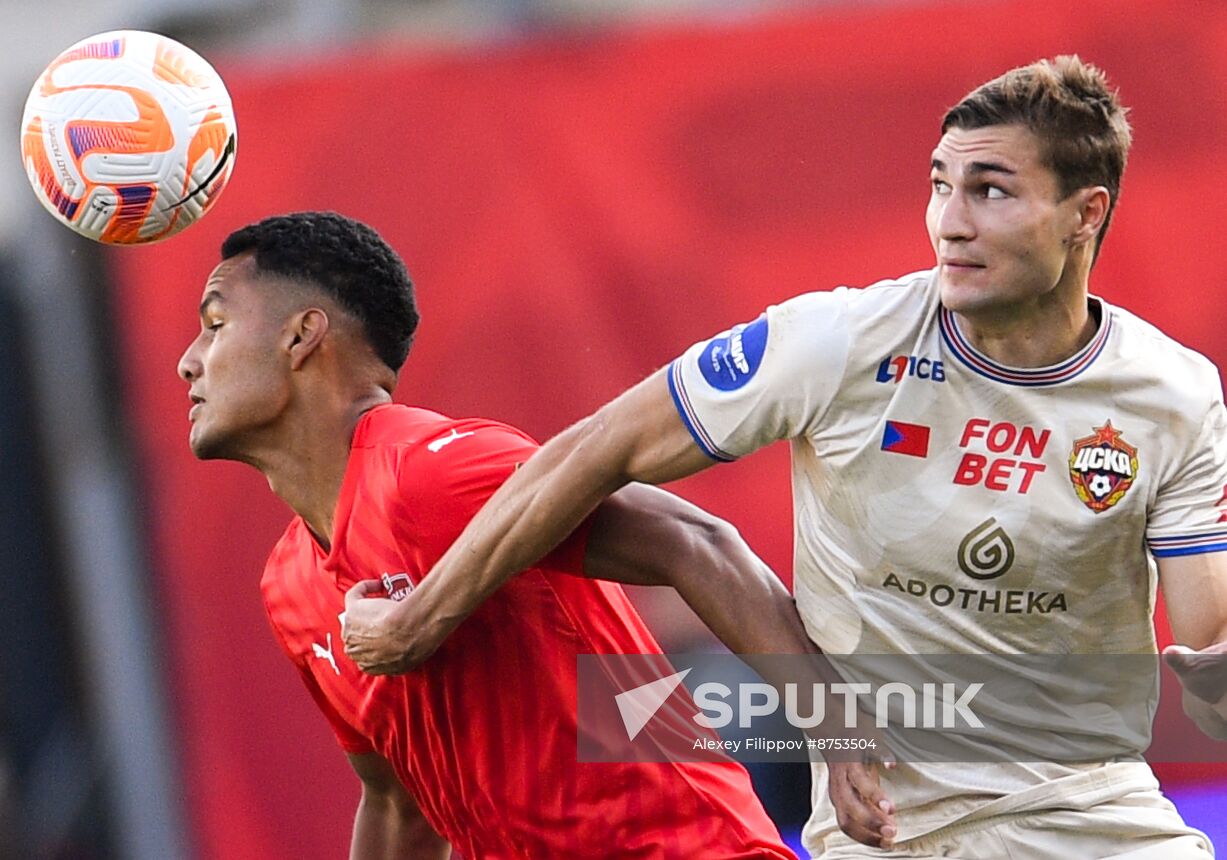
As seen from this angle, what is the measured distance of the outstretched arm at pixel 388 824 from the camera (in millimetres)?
4523

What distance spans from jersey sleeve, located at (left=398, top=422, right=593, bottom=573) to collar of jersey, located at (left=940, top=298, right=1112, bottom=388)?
2.90 ft

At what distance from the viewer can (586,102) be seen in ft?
22.1

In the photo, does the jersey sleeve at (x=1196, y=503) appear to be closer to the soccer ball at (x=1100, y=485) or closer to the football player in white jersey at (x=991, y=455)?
the football player in white jersey at (x=991, y=455)

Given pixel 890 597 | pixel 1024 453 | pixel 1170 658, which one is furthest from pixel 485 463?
pixel 1170 658

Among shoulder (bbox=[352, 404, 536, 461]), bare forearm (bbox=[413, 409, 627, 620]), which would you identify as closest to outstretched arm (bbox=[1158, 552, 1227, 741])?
bare forearm (bbox=[413, 409, 627, 620])

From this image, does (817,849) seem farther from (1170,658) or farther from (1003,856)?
(1170,658)

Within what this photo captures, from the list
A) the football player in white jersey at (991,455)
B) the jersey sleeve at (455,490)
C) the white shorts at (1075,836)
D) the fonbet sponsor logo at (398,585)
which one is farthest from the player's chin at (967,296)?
the fonbet sponsor logo at (398,585)

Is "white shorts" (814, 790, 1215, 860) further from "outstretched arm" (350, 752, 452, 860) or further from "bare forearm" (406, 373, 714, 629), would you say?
"outstretched arm" (350, 752, 452, 860)

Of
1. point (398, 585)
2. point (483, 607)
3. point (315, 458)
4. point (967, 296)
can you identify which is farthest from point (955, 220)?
point (315, 458)

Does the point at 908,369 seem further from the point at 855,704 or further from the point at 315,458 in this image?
the point at 315,458

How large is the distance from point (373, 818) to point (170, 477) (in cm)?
246

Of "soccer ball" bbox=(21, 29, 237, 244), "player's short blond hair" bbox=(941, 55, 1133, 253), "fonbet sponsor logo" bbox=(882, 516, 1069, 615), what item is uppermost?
"soccer ball" bbox=(21, 29, 237, 244)

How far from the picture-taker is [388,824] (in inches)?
179

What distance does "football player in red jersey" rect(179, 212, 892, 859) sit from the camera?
3.88 meters
